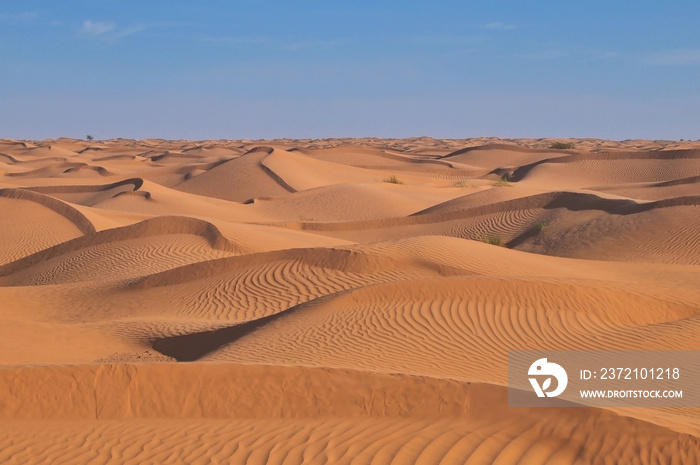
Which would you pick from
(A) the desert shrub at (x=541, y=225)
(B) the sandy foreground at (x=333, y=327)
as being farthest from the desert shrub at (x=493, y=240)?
(A) the desert shrub at (x=541, y=225)

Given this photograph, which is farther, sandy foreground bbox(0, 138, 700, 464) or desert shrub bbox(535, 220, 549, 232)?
desert shrub bbox(535, 220, 549, 232)

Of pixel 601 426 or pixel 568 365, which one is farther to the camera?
pixel 568 365

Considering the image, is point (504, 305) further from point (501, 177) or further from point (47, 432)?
point (501, 177)

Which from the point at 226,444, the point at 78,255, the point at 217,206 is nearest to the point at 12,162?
the point at 217,206

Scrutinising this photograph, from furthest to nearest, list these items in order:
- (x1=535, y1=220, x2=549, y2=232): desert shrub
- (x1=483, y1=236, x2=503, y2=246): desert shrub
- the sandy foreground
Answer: (x1=535, y1=220, x2=549, y2=232): desert shrub, (x1=483, y1=236, x2=503, y2=246): desert shrub, the sandy foreground

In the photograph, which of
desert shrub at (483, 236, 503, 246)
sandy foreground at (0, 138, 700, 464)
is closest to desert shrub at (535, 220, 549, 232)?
sandy foreground at (0, 138, 700, 464)

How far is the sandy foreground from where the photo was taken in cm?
621

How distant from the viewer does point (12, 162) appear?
6288 cm

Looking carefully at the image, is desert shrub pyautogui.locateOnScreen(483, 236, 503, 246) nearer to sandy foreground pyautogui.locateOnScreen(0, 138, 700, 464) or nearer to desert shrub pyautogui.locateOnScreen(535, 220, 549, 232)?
sandy foreground pyautogui.locateOnScreen(0, 138, 700, 464)

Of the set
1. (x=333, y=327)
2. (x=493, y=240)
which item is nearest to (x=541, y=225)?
(x=493, y=240)

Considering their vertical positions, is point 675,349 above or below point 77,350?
above

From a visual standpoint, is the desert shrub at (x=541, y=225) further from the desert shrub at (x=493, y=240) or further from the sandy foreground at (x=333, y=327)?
the desert shrub at (x=493, y=240)

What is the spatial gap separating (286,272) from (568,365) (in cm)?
728

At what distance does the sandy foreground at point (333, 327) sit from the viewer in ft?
20.4
